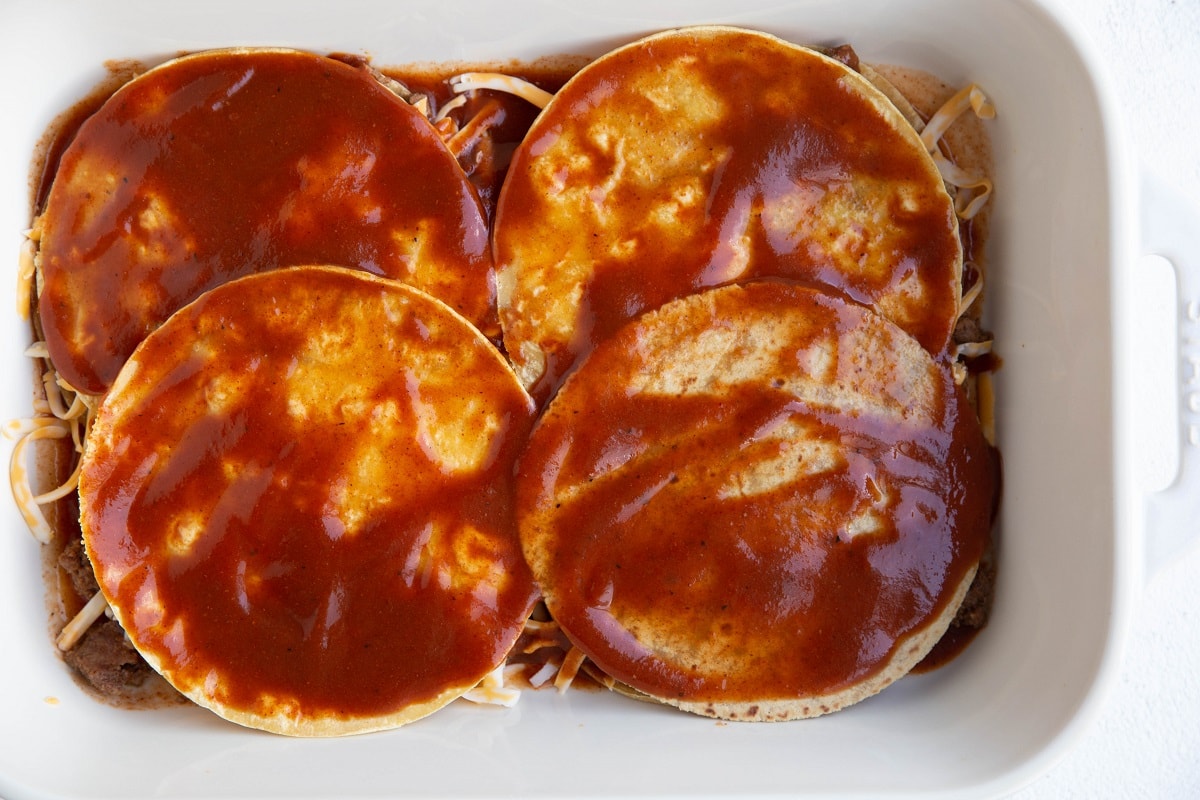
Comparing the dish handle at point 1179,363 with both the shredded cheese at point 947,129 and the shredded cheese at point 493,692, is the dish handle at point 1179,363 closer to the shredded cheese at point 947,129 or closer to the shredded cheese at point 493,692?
the shredded cheese at point 947,129

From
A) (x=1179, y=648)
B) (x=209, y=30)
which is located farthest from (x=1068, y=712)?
(x=209, y=30)

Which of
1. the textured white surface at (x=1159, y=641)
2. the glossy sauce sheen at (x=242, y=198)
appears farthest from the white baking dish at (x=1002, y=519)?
the textured white surface at (x=1159, y=641)

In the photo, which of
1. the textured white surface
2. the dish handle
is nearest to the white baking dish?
the dish handle

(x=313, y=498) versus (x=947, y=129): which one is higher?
(x=947, y=129)

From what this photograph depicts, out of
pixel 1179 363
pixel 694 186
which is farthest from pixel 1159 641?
pixel 694 186

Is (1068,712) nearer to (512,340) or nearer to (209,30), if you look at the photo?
(512,340)

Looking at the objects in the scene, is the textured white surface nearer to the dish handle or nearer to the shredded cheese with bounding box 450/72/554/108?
the dish handle

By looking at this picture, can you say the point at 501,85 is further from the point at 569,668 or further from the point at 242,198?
the point at 569,668
